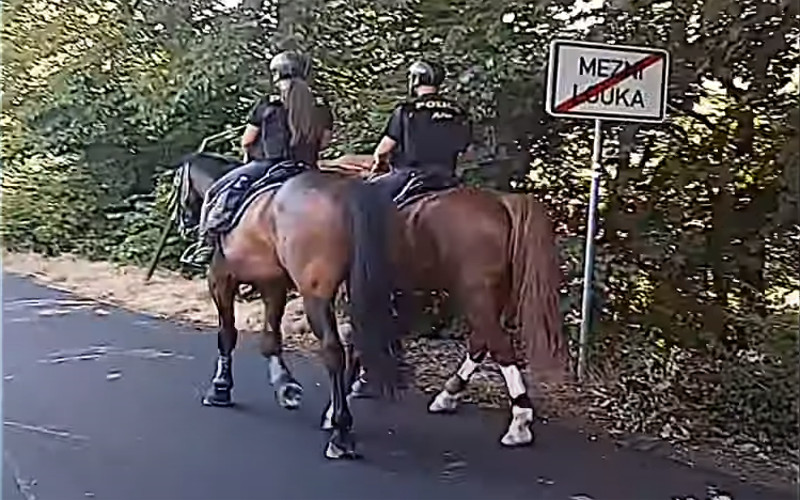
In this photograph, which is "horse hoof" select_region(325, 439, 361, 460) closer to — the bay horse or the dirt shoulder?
the bay horse

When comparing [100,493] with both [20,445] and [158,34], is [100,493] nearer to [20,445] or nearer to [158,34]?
[20,445]

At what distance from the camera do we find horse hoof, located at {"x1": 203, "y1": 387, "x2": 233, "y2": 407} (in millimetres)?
4312

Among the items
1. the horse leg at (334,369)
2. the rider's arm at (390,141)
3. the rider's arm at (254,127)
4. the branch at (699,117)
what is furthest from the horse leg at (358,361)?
the branch at (699,117)

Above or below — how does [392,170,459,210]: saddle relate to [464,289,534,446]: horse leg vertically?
above

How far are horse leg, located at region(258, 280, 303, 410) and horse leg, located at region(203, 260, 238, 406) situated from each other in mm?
126

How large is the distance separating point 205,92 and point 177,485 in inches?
116

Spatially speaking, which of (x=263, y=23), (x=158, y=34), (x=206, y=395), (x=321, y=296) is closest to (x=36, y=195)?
(x=158, y=34)

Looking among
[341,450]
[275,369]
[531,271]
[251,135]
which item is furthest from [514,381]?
[251,135]

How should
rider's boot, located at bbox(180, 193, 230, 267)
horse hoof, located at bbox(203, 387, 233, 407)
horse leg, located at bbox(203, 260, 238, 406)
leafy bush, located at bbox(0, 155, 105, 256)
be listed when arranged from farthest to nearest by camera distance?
1. leafy bush, located at bbox(0, 155, 105, 256)
2. horse leg, located at bbox(203, 260, 238, 406)
3. horse hoof, located at bbox(203, 387, 233, 407)
4. rider's boot, located at bbox(180, 193, 230, 267)

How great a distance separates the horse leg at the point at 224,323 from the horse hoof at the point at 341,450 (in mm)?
768

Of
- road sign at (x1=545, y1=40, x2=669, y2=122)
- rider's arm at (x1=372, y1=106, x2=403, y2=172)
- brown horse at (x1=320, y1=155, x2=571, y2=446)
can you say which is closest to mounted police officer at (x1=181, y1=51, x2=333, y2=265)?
rider's arm at (x1=372, y1=106, x2=403, y2=172)

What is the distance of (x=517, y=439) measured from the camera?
388 cm

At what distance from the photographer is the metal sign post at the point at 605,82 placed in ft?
14.2

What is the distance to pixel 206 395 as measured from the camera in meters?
4.38
